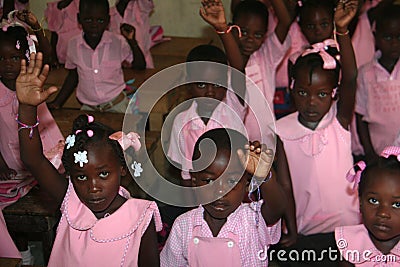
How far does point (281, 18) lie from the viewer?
3.24 meters

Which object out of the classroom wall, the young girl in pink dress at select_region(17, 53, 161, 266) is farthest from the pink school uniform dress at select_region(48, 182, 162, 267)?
the classroom wall

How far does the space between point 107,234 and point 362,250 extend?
0.78 meters

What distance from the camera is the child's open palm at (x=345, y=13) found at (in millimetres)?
2536

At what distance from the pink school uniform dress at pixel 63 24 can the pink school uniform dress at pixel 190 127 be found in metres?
2.00

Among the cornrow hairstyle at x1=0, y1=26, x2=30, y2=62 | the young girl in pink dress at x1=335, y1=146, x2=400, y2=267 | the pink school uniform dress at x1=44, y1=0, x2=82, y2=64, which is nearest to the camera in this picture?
the young girl in pink dress at x1=335, y1=146, x2=400, y2=267

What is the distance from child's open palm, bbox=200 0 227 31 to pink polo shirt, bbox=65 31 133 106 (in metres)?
1.02

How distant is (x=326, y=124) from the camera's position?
252 cm

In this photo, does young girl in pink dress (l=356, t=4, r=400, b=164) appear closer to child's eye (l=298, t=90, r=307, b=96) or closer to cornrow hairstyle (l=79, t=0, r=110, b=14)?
child's eye (l=298, t=90, r=307, b=96)

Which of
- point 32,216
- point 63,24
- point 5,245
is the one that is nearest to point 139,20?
point 63,24

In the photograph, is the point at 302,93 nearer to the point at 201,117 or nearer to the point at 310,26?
the point at 201,117

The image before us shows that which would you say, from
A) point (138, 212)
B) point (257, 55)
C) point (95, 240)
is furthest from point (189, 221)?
point (257, 55)

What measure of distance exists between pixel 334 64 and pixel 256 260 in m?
0.90

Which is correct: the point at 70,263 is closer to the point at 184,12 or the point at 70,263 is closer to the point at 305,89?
the point at 305,89

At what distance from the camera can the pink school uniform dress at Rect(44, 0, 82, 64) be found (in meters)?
4.48
